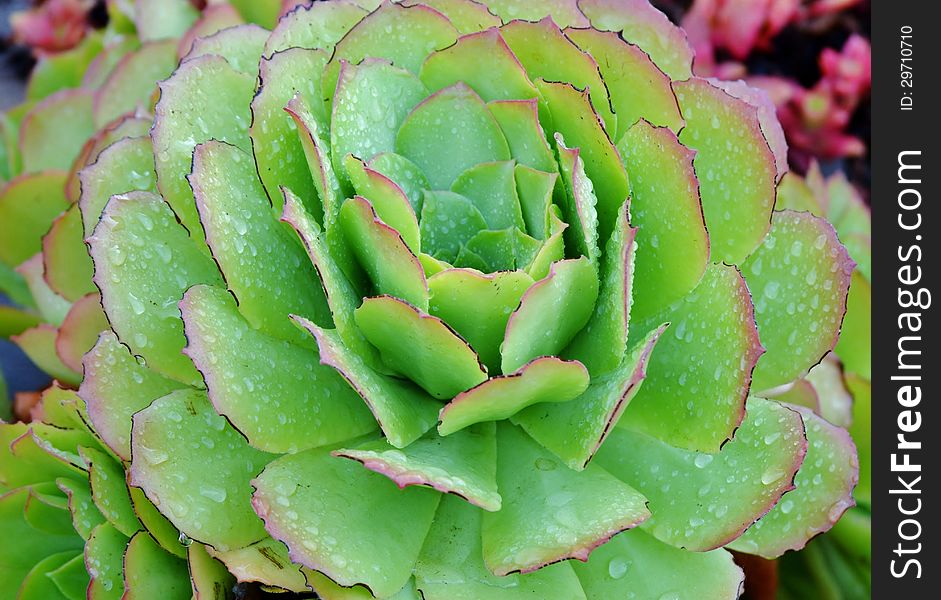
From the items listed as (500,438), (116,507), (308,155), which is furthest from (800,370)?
(116,507)

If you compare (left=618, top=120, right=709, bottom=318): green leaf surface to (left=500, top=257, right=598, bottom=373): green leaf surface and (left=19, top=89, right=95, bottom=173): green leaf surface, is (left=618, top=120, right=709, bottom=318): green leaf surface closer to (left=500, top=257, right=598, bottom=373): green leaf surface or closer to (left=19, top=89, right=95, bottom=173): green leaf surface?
(left=500, top=257, right=598, bottom=373): green leaf surface

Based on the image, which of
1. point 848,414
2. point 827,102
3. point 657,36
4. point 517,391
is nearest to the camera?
point 517,391

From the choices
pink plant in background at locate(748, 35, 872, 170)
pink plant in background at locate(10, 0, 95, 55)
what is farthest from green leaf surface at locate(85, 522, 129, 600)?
pink plant in background at locate(748, 35, 872, 170)

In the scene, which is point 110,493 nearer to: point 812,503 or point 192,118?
point 192,118

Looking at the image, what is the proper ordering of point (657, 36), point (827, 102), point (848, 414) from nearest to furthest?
point (657, 36), point (848, 414), point (827, 102)

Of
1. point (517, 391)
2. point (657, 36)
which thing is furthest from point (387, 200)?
point (657, 36)

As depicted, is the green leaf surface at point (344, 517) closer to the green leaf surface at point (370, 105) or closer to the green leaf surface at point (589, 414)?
the green leaf surface at point (589, 414)

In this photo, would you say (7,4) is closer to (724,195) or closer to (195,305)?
(195,305)
